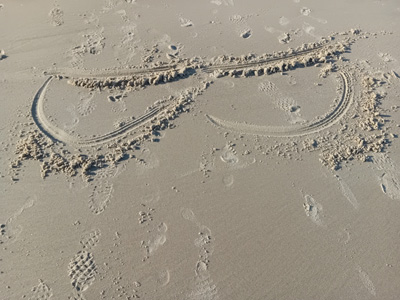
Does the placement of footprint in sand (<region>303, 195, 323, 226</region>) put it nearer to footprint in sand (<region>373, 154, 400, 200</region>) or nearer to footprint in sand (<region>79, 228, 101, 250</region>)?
footprint in sand (<region>373, 154, 400, 200</region>)

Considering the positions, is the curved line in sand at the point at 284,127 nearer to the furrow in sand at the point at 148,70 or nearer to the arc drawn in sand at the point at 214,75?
the arc drawn in sand at the point at 214,75

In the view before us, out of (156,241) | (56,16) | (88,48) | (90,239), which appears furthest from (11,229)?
(56,16)

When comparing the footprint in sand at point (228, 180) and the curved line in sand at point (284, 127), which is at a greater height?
the curved line in sand at point (284, 127)

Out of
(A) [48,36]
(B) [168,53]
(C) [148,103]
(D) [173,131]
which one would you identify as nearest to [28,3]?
(A) [48,36]

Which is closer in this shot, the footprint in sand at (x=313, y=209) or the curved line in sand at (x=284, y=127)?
the footprint in sand at (x=313, y=209)

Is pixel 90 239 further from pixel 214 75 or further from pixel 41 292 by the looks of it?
pixel 214 75

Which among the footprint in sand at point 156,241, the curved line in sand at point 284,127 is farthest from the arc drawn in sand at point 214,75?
the footprint in sand at point 156,241

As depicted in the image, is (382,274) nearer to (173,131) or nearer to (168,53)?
(173,131)
